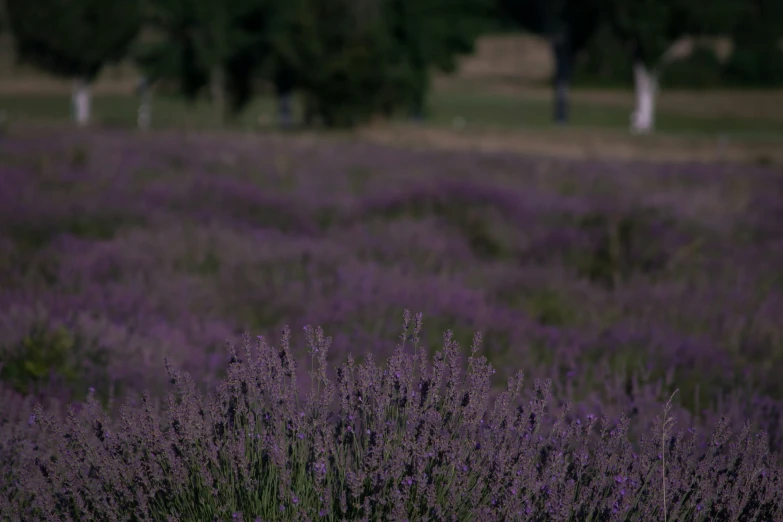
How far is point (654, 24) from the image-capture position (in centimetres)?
3534

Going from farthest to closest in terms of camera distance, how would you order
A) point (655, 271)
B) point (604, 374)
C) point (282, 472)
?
point (655, 271) → point (604, 374) → point (282, 472)

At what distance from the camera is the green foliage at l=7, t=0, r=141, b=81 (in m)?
37.6

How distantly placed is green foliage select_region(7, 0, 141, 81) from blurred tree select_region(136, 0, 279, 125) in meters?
1.27

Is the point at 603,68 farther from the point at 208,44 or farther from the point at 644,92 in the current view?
the point at 208,44

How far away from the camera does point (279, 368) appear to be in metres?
2.64

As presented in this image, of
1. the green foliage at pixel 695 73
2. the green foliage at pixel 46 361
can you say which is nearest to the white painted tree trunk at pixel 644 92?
the green foliage at pixel 695 73

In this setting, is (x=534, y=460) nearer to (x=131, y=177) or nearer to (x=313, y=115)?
(x=131, y=177)

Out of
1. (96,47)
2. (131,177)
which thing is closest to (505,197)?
(131,177)

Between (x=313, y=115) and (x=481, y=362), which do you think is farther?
(x=313, y=115)

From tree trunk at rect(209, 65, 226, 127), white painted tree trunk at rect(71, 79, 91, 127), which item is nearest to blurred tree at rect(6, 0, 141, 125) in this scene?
white painted tree trunk at rect(71, 79, 91, 127)

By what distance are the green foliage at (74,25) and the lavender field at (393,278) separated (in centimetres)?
2807

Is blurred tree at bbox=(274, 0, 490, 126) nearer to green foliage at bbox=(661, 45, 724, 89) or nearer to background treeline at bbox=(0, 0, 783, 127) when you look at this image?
background treeline at bbox=(0, 0, 783, 127)

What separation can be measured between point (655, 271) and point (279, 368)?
495 cm

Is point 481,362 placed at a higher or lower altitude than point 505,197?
higher
